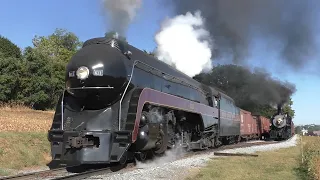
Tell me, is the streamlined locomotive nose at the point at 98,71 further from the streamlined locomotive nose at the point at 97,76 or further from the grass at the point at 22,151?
the grass at the point at 22,151

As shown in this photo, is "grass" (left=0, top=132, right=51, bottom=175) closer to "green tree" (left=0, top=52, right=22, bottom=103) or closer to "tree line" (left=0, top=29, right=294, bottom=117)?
"tree line" (left=0, top=29, right=294, bottom=117)

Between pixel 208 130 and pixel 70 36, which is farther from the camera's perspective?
pixel 70 36

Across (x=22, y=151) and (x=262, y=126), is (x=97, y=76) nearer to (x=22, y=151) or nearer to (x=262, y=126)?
(x=22, y=151)

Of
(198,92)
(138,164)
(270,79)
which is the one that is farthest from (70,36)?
(138,164)

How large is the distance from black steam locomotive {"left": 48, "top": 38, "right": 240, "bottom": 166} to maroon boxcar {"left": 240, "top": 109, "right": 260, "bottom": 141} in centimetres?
1796

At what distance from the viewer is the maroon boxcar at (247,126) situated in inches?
1206

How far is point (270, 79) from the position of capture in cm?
4322

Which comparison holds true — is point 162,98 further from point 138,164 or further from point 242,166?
point 242,166

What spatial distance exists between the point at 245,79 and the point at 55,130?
3504 centimetres

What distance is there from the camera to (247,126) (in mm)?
33812

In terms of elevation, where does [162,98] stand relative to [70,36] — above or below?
below

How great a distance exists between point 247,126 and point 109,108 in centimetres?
2445

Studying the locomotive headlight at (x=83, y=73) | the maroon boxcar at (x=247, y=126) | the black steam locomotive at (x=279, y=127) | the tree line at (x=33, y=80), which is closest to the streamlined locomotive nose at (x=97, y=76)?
the locomotive headlight at (x=83, y=73)

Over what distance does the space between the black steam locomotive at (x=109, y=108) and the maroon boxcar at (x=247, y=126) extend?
18.0 metres
